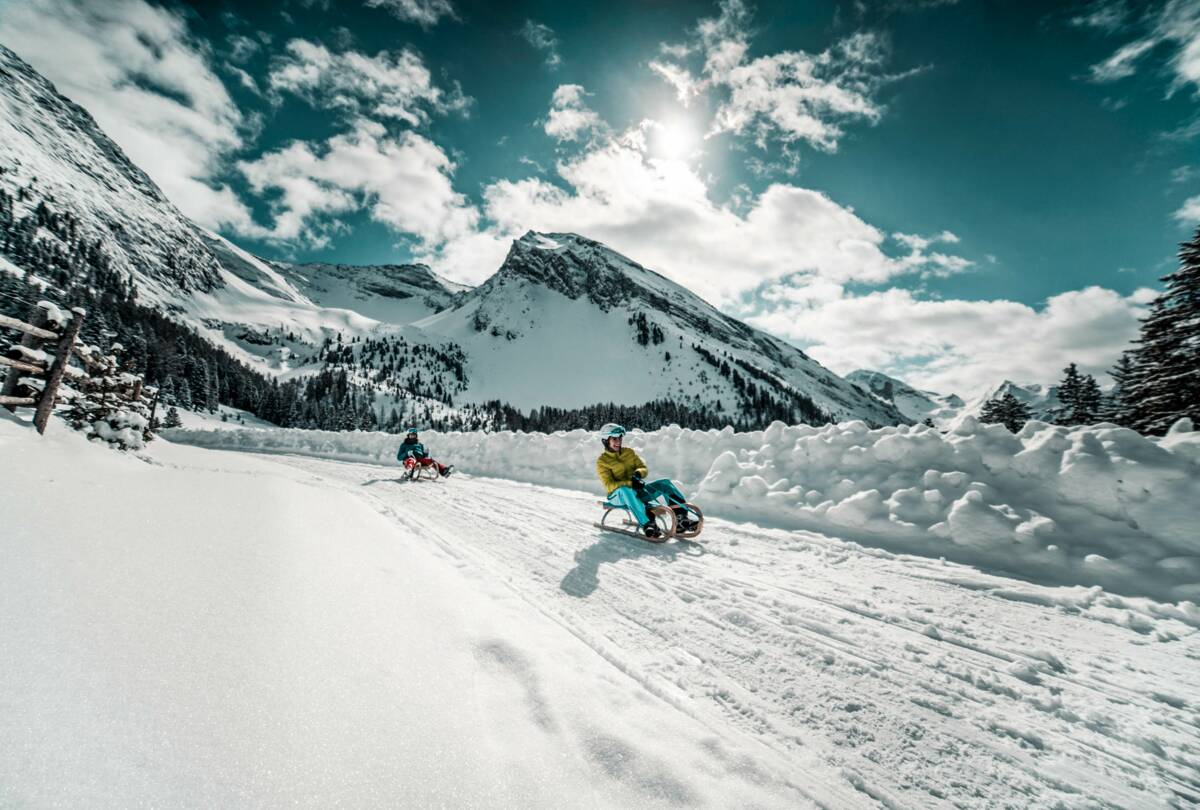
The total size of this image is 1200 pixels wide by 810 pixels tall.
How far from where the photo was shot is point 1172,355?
51.7 ft

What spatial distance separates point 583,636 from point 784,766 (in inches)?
67.7

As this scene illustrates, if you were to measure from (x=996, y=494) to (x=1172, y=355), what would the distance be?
17203 mm

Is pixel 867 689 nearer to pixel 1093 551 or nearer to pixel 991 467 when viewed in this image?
pixel 1093 551

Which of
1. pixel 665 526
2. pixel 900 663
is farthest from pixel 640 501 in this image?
pixel 900 663

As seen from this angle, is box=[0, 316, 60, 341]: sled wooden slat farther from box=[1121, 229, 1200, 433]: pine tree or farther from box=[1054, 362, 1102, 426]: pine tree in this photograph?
box=[1054, 362, 1102, 426]: pine tree

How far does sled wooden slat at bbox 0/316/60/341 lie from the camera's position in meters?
6.48

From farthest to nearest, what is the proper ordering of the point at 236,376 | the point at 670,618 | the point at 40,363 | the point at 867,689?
the point at 236,376
the point at 40,363
the point at 670,618
the point at 867,689

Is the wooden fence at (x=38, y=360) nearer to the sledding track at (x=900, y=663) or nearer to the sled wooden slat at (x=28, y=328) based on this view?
the sled wooden slat at (x=28, y=328)

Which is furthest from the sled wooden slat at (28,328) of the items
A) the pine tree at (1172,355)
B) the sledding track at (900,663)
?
the pine tree at (1172,355)

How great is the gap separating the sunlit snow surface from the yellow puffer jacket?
2396 millimetres

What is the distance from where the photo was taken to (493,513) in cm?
856

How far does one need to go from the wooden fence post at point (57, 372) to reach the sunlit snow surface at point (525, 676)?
186cm

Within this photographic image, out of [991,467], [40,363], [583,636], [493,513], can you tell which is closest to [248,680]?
[583,636]

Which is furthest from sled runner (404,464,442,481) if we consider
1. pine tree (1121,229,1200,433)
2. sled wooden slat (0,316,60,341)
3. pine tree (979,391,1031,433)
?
pine tree (979,391,1031,433)
